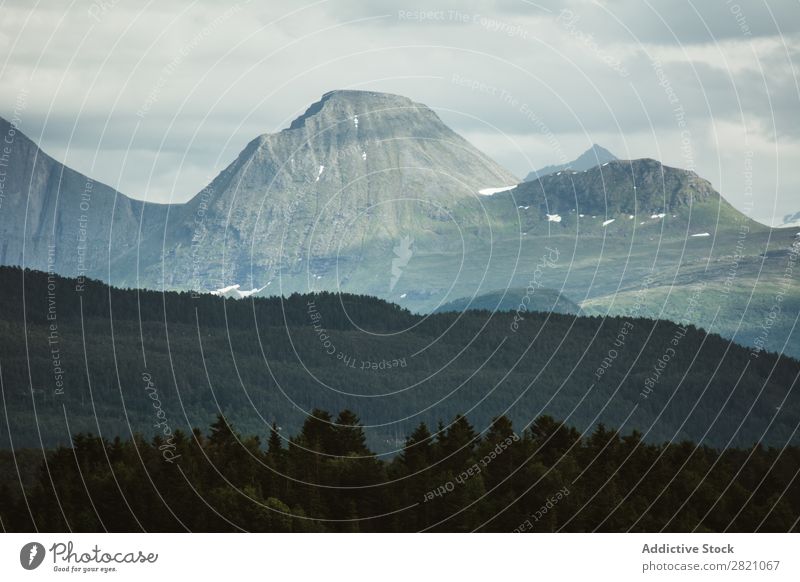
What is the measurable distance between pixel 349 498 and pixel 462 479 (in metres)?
10.5

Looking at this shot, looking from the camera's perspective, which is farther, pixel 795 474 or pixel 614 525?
pixel 795 474

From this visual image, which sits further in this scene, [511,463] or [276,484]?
[511,463]

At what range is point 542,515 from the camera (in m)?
125

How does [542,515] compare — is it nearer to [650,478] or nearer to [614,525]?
[614,525]

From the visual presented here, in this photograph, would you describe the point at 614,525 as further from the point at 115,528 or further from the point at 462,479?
the point at 115,528

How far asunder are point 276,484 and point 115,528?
48.0ft
